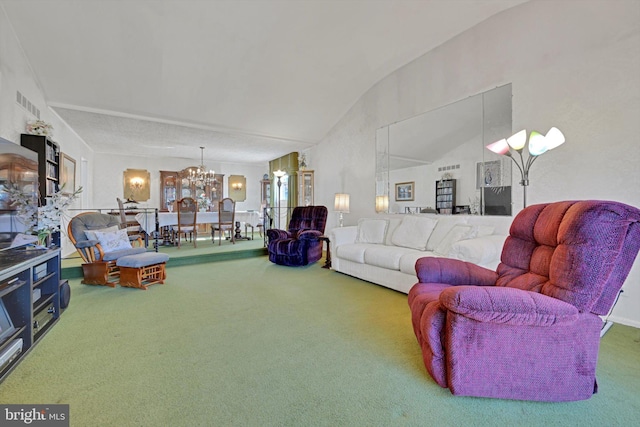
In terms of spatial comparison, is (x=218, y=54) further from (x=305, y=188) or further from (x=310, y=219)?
(x=305, y=188)

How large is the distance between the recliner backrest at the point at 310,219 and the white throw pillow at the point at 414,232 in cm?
163

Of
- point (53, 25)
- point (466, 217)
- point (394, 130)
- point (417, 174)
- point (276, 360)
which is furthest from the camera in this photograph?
point (394, 130)

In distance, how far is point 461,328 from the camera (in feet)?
4.84

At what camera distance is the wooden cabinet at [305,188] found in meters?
7.10

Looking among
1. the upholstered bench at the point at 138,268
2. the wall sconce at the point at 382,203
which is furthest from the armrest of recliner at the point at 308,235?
the upholstered bench at the point at 138,268

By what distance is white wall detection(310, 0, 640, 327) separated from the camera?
8.13ft

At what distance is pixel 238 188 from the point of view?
10039 millimetres

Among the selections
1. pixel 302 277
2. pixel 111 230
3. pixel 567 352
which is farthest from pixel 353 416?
pixel 111 230

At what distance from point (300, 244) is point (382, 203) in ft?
5.04

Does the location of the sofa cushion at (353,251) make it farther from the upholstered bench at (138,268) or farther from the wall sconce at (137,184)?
the wall sconce at (137,184)

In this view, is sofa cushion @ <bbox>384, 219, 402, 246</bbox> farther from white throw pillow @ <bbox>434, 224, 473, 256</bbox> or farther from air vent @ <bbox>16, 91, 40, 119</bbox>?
air vent @ <bbox>16, 91, 40, 119</bbox>

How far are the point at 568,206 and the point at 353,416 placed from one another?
1650mm

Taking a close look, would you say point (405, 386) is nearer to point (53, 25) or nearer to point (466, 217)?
point (466, 217)

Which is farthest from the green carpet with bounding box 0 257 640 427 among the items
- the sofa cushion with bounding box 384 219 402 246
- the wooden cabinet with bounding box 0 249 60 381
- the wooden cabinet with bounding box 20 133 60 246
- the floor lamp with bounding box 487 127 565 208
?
the floor lamp with bounding box 487 127 565 208
